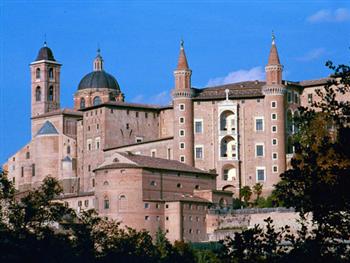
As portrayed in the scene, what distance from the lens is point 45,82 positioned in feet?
342

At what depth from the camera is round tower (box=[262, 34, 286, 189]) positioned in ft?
263

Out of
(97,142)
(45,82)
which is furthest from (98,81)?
(97,142)

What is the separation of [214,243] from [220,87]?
811 inches

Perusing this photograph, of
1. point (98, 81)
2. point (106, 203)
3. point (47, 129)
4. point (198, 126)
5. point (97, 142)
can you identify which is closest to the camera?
point (106, 203)

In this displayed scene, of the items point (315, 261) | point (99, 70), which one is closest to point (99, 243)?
point (315, 261)

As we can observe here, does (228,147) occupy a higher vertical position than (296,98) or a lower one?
lower

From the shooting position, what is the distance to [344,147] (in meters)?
27.5

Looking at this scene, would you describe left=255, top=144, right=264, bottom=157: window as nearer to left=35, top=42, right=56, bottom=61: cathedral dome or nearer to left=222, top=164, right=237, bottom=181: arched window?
left=222, top=164, right=237, bottom=181: arched window

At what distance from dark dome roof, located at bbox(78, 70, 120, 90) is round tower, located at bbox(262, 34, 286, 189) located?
75.4 ft

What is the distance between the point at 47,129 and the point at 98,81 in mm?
9133

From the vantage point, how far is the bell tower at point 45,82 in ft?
339

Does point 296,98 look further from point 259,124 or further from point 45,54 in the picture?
point 45,54

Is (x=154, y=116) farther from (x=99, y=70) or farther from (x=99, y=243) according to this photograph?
(x=99, y=243)

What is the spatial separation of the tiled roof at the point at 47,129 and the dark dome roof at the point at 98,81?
24.3 ft
